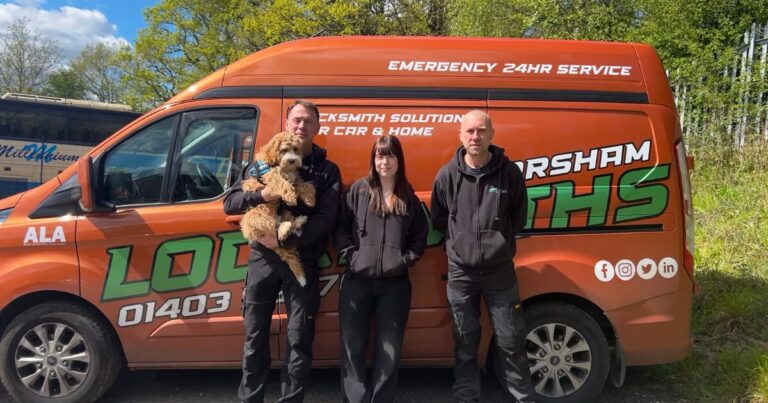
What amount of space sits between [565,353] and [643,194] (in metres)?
1.17

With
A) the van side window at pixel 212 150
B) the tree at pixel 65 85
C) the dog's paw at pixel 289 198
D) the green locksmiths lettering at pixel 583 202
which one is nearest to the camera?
the dog's paw at pixel 289 198

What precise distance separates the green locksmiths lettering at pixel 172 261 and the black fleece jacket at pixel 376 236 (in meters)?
0.88

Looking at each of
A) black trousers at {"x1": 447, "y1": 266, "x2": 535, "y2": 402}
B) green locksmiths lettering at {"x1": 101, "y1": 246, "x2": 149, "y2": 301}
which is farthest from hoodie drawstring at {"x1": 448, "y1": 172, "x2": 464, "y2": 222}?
green locksmiths lettering at {"x1": 101, "y1": 246, "x2": 149, "y2": 301}

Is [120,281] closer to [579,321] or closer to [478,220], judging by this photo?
[478,220]

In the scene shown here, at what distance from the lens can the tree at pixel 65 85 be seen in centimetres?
3459

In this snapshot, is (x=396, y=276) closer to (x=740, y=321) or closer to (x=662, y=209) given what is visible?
(x=662, y=209)

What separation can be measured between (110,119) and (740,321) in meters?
15.0

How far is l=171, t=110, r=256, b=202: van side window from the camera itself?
11.1 feet

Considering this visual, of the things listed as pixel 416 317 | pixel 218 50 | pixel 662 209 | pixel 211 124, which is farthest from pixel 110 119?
pixel 662 209

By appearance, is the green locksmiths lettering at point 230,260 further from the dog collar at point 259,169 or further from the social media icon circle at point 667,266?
the social media icon circle at point 667,266

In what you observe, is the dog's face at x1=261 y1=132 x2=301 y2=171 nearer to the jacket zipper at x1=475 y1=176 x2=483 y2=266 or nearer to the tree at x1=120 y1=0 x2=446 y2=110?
the jacket zipper at x1=475 y1=176 x2=483 y2=266

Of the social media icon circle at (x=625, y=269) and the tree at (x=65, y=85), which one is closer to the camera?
the social media icon circle at (x=625, y=269)

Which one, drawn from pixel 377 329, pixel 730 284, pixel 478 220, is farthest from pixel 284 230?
pixel 730 284

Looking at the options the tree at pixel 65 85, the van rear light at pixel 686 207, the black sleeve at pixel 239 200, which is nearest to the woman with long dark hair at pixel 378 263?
the black sleeve at pixel 239 200
